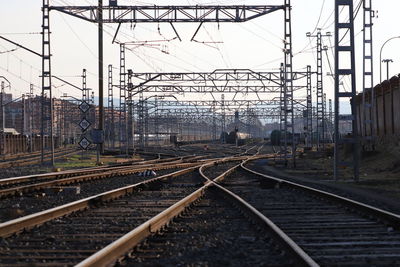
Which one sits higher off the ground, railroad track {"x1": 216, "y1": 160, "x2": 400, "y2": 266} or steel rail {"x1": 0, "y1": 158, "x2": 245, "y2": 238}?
steel rail {"x1": 0, "y1": 158, "x2": 245, "y2": 238}

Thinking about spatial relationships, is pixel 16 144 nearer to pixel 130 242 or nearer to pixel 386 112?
pixel 386 112

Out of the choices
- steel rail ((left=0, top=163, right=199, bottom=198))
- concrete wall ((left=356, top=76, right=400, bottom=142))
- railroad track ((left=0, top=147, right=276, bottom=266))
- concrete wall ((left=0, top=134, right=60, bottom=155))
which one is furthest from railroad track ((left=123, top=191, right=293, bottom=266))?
concrete wall ((left=0, top=134, right=60, bottom=155))

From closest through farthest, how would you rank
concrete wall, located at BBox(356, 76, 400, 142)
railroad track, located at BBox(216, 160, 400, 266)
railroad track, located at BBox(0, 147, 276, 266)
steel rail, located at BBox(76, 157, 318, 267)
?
steel rail, located at BBox(76, 157, 318, 267) < railroad track, located at BBox(216, 160, 400, 266) < railroad track, located at BBox(0, 147, 276, 266) < concrete wall, located at BBox(356, 76, 400, 142)

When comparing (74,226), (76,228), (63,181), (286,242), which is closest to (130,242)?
(286,242)

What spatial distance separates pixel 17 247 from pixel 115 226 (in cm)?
232

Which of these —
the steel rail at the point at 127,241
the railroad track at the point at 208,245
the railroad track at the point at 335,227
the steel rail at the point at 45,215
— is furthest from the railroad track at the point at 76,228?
the railroad track at the point at 335,227

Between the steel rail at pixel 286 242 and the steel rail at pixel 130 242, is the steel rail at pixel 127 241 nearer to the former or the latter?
the steel rail at pixel 130 242

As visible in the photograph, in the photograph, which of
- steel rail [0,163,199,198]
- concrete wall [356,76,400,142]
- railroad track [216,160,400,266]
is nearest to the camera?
railroad track [216,160,400,266]

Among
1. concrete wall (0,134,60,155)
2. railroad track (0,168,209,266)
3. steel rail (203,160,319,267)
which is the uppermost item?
concrete wall (0,134,60,155)

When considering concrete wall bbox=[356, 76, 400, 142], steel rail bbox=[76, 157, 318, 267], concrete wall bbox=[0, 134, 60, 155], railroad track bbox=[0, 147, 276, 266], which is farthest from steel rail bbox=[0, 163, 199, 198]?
concrete wall bbox=[0, 134, 60, 155]

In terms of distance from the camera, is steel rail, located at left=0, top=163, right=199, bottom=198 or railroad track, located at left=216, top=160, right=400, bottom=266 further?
steel rail, located at left=0, top=163, right=199, bottom=198

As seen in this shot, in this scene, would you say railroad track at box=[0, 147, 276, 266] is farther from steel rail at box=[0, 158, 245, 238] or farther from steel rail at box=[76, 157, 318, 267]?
steel rail at box=[76, 157, 318, 267]

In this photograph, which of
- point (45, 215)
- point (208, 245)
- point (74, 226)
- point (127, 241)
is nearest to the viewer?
point (127, 241)

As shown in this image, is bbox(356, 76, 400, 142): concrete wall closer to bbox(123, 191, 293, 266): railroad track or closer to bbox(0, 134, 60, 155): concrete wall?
bbox(123, 191, 293, 266): railroad track
